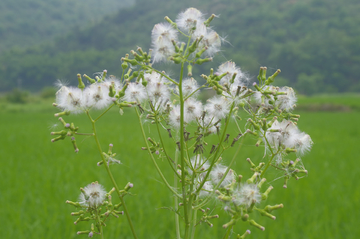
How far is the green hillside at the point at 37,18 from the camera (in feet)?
442

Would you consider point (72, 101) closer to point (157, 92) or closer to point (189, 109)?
point (157, 92)

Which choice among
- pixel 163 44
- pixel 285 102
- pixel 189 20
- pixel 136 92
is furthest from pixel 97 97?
pixel 285 102

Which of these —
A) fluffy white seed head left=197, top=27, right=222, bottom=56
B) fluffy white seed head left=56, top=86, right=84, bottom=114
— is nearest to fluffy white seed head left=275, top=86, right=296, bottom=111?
fluffy white seed head left=197, top=27, right=222, bottom=56

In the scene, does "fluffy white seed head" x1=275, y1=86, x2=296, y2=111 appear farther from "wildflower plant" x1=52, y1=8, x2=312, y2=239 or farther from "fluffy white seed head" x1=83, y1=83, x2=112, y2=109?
"fluffy white seed head" x1=83, y1=83, x2=112, y2=109

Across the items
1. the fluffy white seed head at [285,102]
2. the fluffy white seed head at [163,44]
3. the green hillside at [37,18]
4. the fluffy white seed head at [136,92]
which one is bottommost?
the fluffy white seed head at [285,102]

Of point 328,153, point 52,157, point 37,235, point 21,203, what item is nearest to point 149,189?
point 21,203

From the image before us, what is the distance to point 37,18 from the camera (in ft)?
481

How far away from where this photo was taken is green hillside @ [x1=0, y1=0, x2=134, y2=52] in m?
135

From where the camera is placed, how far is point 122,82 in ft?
3.83

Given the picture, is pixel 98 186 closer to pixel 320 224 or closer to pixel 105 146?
pixel 320 224

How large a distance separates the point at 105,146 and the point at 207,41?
1592 cm

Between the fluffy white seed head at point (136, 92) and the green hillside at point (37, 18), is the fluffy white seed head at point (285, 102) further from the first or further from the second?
the green hillside at point (37, 18)

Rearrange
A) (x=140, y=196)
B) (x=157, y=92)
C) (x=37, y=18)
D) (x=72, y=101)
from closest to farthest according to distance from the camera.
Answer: (x=72, y=101), (x=157, y=92), (x=140, y=196), (x=37, y=18)

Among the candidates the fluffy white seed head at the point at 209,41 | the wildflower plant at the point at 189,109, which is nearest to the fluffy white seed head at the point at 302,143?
the wildflower plant at the point at 189,109
